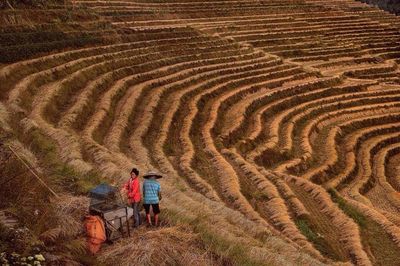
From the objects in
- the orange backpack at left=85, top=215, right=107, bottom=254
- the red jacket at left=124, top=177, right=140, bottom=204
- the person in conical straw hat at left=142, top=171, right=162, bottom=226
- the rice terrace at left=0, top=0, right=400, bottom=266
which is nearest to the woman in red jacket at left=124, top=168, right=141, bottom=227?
the red jacket at left=124, top=177, right=140, bottom=204

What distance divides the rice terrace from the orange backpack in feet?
0.43

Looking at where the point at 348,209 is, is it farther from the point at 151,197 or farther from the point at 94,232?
the point at 94,232

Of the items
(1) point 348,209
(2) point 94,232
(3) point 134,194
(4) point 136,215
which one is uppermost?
(3) point 134,194

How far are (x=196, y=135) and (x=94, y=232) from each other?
43.2 ft

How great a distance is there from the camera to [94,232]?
848 centimetres

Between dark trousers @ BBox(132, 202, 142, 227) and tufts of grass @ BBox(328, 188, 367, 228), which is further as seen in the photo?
tufts of grass @ BBox(328, 188, 367, 228)

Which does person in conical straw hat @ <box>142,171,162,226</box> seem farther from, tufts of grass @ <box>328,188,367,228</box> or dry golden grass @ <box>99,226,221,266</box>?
tufts of grass @ <box>328,188,367,228</box>

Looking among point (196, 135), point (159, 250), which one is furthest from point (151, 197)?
point (196, 135)

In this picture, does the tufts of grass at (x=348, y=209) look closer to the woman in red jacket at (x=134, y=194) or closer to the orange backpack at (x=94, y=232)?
the woman in red jacket at (x=134, y=194)

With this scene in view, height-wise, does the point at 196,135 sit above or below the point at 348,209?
above

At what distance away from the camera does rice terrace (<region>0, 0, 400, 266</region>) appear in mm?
8945

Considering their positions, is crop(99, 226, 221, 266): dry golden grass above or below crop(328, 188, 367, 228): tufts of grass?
above

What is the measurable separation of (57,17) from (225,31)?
14.5 m

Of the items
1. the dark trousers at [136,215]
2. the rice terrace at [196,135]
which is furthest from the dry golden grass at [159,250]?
the dark trousers at [136,215]
